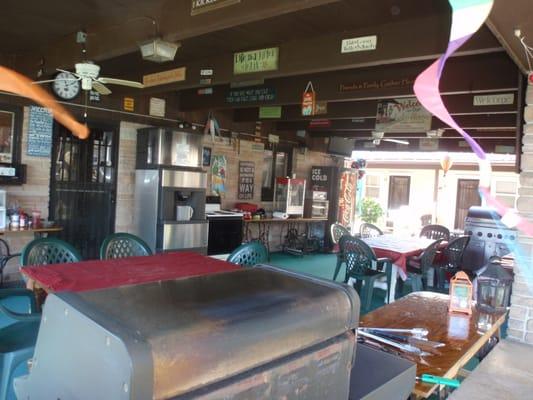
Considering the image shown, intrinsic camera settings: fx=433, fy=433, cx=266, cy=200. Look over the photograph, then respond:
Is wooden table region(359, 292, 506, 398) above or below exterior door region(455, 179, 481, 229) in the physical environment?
below

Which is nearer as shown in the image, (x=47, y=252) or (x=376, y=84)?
(x=47, y=252)

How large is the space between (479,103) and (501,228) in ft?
6.56

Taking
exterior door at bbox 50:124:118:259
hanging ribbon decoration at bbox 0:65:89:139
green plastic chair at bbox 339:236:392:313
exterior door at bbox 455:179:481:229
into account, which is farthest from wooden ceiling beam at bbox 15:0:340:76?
exterior door at bbox 455:179:481:229

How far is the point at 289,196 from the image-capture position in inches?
352

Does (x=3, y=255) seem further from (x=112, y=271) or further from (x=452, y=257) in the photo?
(x=452, y=257)

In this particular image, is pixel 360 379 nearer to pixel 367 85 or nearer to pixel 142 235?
pixel 367 85

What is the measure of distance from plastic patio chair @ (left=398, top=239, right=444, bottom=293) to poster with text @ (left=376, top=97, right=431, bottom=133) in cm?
160

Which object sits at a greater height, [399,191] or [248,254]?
[399,191]

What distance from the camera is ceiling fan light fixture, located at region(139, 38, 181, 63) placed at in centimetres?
343

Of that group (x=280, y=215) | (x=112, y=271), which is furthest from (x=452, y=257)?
(x=112, y=271)

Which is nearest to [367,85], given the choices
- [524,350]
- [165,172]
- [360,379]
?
[165,172]

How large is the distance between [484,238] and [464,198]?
305 inches

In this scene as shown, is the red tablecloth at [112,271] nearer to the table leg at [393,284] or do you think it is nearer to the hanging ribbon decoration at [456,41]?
the hanging ribbon decoration at [456,41]

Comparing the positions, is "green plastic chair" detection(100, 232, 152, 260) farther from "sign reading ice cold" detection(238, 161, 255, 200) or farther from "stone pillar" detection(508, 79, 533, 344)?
"sign reading ice cold" detection(238, 161, 255, 200)
